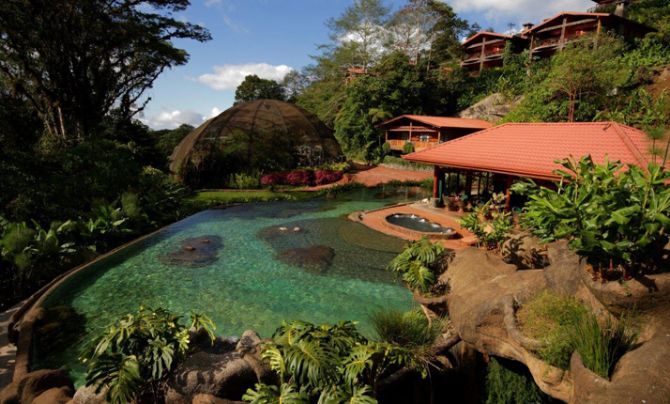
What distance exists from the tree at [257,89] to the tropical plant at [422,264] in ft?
222

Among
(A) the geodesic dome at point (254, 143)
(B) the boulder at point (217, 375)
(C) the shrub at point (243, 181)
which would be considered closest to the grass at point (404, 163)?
(A) the geodesic dome at point (254, 143)

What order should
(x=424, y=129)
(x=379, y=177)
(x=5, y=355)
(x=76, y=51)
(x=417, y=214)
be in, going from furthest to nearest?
1. (x=424, y=129)
2. (x=379, y=177)
3. (x=76, y=51)
4. (x=417, y=214)
5. (x=5, y=355)

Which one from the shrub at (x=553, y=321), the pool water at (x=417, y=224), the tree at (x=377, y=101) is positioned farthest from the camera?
the tree at (x=377, y=101)

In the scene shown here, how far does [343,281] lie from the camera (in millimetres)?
11469

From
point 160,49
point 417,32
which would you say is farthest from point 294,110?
point 417,32

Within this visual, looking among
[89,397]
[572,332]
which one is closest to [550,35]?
[572,332]

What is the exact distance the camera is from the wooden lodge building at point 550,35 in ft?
118

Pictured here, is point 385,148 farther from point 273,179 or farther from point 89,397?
point 89,397

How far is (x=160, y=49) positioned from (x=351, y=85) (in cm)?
2222

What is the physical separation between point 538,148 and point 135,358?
16.4 m

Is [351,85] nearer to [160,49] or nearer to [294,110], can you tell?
[294,110]

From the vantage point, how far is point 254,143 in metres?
29.6

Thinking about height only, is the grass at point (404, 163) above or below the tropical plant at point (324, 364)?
above

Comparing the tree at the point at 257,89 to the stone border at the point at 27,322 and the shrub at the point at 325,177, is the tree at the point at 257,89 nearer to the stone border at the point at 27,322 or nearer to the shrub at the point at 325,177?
the shrub at the point at 325,177
